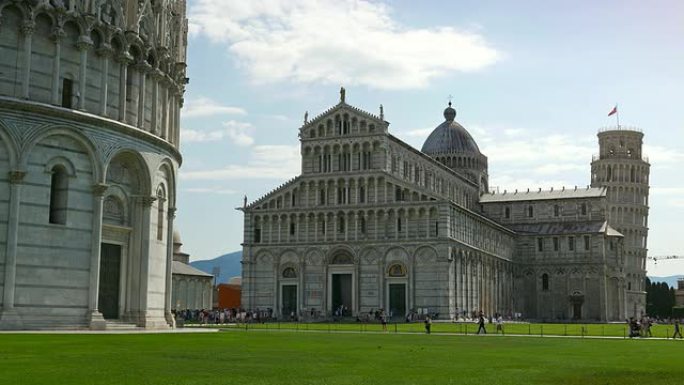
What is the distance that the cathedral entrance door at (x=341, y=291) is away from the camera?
8562cm

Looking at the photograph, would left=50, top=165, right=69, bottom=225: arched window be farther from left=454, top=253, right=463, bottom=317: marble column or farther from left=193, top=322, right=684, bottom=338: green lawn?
left=454, top=253, right=463, bottom=317: marble column

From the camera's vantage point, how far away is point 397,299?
83.7 meters

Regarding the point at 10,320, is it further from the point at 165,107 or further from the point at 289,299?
the point at 289,299

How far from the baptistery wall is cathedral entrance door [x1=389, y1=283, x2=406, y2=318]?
42.7 m

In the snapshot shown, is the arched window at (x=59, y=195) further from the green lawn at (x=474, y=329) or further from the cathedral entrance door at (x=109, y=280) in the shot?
the green lawn at (x=474, y=329)

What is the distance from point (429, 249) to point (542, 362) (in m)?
58.2

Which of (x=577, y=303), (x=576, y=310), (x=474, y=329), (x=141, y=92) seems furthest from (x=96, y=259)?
(x=577, y=303)

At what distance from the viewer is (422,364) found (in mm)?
22500

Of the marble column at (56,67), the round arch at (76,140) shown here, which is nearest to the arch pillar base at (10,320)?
the round arch at (76,140)

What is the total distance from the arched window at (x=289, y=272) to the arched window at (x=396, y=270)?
997cm

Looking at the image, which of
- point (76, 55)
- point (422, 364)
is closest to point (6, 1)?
point (76, 55)

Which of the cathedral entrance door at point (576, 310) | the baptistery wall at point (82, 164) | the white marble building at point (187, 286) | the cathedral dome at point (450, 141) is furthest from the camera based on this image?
the cathedral dome at point (450, 141)

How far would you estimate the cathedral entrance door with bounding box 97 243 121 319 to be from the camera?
128ft

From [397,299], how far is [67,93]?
5116 cm
